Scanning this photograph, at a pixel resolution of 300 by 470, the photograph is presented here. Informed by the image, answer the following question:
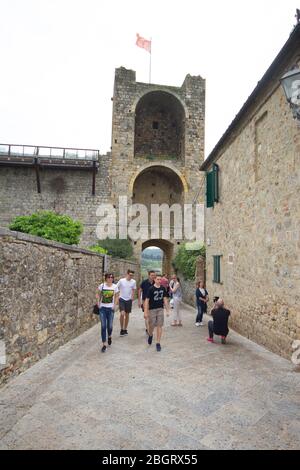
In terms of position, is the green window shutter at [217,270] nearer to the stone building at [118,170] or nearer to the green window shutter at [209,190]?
the green window shutter at [209,190]

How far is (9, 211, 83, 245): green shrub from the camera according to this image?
1283 cm

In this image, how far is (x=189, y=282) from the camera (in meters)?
15.4

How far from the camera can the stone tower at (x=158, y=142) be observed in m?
21.3

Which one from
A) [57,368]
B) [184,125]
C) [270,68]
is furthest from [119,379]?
Result: [184,125]

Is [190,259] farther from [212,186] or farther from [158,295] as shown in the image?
[158,295]

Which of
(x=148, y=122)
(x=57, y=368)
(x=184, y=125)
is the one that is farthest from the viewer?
(x=148, y=122)

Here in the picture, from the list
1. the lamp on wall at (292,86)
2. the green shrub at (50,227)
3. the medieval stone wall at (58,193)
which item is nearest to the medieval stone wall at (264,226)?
the lamp on wall at (292,86)

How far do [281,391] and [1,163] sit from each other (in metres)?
21.6

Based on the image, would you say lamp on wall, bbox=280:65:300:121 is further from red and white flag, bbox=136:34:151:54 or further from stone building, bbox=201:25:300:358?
red and white flag, bbox=136:34:151:54

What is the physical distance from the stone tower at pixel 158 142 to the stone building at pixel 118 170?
8 centimetres

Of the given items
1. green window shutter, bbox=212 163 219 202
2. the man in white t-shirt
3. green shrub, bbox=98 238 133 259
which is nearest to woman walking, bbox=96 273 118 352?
the man in white t-shirt

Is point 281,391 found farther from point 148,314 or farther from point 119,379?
point 148,314

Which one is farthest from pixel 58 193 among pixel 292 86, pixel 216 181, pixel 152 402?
pixel 152 402

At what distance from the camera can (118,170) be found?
69.3 feet
